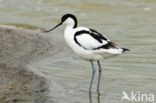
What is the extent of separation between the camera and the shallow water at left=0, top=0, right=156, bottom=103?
25.4 feet

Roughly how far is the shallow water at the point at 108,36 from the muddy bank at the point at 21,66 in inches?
9.2

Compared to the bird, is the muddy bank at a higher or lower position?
lower

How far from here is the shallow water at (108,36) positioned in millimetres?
7738

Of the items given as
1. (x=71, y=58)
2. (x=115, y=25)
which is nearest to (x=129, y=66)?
(x=71, y=58)

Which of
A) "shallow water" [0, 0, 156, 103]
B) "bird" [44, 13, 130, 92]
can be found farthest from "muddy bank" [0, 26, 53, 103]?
"bird" [44, 13, 130, 92]

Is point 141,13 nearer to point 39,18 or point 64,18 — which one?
point 39,18

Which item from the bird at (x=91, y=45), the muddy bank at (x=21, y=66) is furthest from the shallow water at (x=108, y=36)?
the bird at (x=91, y=45)

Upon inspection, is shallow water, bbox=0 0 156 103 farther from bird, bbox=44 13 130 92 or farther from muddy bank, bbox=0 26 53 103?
bird, bbox=44 13 130 92

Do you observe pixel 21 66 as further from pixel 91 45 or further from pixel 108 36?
pixel 108 36

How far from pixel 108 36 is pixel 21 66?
4273mm

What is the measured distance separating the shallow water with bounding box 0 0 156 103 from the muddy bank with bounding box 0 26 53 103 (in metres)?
0.23

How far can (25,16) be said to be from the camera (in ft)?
50.2

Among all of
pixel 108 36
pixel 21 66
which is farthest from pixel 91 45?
pixel 108 36

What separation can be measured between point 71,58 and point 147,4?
297 inches
